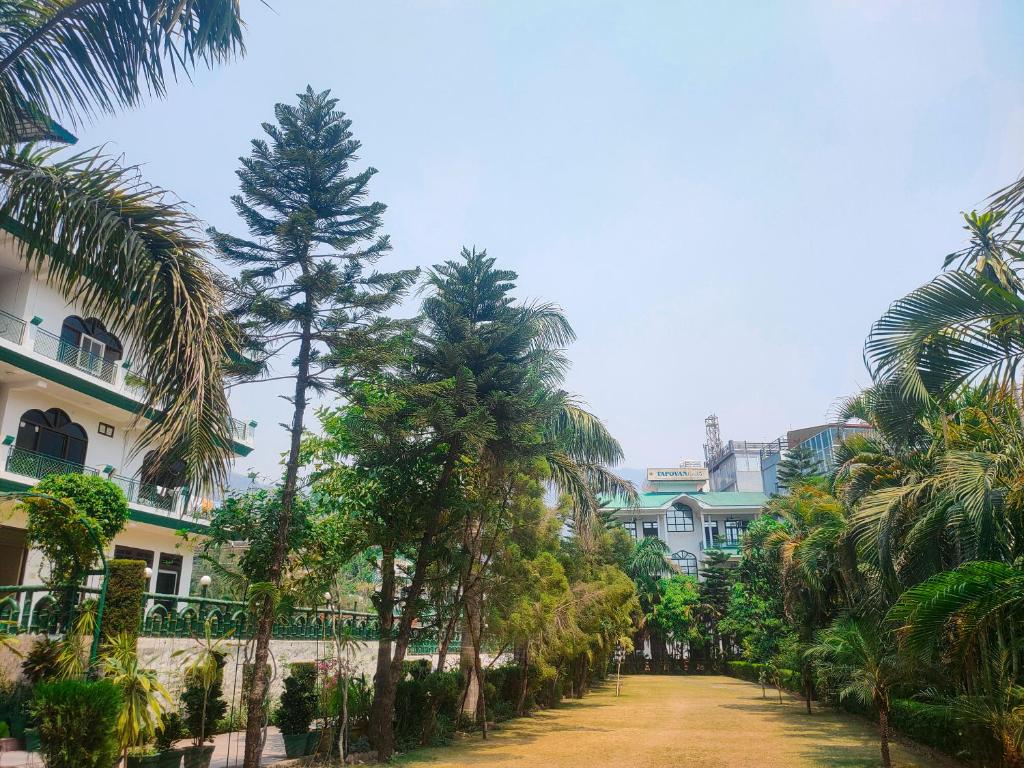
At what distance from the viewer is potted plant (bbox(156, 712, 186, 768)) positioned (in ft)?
25.7

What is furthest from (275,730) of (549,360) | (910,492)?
(910,492)

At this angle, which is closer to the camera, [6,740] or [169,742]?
[6,740]

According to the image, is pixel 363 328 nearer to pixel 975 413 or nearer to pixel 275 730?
pixel 275 730

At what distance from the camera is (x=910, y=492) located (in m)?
10.3

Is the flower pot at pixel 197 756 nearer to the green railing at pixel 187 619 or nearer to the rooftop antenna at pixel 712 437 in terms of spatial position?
the green railing at pixel 187 619

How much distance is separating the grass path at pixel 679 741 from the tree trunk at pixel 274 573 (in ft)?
10.7

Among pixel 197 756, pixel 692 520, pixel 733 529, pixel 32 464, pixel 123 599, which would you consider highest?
pixel 692 520

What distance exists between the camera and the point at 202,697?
31.0 feet

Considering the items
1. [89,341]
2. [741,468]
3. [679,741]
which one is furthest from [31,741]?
[741,468]

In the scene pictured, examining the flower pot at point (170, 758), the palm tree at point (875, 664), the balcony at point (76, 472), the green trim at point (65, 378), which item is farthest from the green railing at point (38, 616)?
the palm tree at point (875, 664)

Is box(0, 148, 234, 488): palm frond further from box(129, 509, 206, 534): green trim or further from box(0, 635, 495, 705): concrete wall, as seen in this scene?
box(129, 509, 206, 534): green trim

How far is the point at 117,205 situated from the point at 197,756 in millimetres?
6352

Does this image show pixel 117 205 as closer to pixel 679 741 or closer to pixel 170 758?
pixel 170 758

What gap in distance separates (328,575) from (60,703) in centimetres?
498
